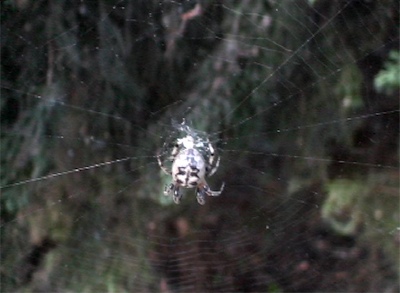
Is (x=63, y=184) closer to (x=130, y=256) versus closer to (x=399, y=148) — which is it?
(x=130, y=256)

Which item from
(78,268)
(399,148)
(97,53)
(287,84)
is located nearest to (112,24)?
(97,53)

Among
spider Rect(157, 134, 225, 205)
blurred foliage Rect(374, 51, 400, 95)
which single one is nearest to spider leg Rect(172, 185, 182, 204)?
spider Rect(157, 134, 225, 205)

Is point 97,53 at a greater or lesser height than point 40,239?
greater

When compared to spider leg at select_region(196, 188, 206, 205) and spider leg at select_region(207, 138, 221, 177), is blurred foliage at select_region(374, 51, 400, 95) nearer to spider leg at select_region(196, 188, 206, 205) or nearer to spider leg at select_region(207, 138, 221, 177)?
spider leg at select_region(207, 138, 221, 177)

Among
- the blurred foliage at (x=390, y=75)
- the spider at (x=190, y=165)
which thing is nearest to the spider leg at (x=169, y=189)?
the spider at (x=190, y=165)

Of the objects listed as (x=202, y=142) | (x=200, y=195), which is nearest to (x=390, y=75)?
(x=202, y=142)

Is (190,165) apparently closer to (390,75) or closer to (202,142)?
(202,142)

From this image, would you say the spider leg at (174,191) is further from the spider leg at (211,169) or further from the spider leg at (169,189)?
the spider leg at (211,169)
